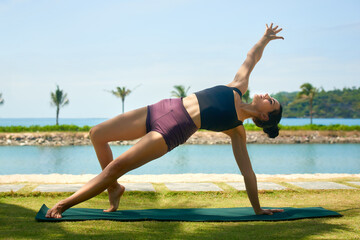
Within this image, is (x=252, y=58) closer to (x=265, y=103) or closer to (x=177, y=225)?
(x=265, y=103)

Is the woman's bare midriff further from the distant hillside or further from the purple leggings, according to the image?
the distant hillside

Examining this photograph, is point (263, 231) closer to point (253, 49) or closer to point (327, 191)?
point (253, 49)

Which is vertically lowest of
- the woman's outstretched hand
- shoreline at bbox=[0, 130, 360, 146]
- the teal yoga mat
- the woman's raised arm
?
shoreline at bbox=[0, 130, 360, 146]

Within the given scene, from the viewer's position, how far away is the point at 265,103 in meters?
3.30

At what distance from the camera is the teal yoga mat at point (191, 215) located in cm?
314

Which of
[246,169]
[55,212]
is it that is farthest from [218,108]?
[55,212]

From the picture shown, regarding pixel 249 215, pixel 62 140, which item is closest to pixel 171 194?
pixel 249 215

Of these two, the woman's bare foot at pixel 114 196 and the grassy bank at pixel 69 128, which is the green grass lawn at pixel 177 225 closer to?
the woman's bare foot at pixel 114 196

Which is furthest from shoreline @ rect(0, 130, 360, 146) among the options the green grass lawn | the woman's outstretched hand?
Answer: the woman's outstretched hand

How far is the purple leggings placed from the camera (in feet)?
9.91

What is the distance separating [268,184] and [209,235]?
262cm

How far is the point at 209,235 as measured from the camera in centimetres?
271

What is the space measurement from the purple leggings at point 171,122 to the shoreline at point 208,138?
22287 mm

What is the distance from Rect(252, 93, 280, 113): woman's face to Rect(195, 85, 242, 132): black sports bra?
27cm
